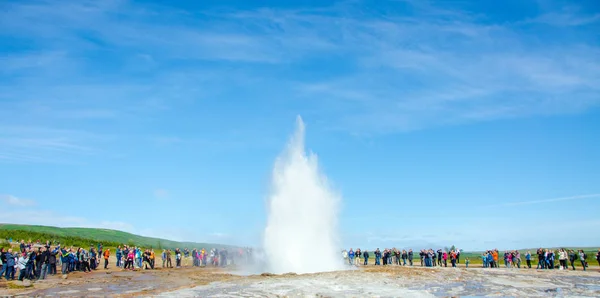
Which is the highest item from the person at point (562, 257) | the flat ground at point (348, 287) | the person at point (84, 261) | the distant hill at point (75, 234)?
the distant hill at point (75, 234)

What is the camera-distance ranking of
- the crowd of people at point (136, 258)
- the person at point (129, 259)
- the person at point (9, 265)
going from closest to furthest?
the person at point (9, 265), the crowd of people at point (136, 258), the person at point (129, 259)

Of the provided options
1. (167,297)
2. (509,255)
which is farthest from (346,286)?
(509,255)

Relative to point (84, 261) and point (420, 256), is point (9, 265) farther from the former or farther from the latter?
point (420, 256)

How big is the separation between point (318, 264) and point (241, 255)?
707 inches

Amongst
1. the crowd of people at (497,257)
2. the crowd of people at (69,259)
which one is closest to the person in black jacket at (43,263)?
the crowd of people at (69,259)

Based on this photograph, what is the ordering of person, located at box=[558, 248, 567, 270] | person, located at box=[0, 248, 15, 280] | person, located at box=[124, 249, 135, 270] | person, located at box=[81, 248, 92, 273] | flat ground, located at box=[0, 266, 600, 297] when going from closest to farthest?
flat ground, located at box=[0, 266, 600, 297], person, located at box=[0, 248, 15, 280], person, located at box=[81, 248, 92, 273], person, located at box=[558, 248, 567, 270], person, located at box=[124, 249, 135, 270]

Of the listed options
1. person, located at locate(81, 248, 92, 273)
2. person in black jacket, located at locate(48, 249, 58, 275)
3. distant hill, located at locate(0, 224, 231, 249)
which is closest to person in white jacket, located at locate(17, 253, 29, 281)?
person in black jacket, located at locate(48, 249, 58, 275)

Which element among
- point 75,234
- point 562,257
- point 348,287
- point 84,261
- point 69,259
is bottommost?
point 348,287

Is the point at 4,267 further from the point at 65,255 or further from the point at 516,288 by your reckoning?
the point at 516,288

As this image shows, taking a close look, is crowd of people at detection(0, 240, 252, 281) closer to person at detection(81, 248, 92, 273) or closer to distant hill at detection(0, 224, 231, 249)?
person at detection(81, 248, 92, 273)

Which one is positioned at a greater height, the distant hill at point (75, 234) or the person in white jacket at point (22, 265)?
the distant hill at point (75, 234)

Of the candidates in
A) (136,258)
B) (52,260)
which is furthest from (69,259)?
(136,258)

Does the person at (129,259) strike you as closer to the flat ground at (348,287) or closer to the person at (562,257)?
the flat ground at (348,287)

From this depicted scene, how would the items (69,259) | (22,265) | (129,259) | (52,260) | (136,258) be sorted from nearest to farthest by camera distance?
1. (22,265)
2. (52,260)
3. (69,259)
4. (129,259)
5. (136,258)
